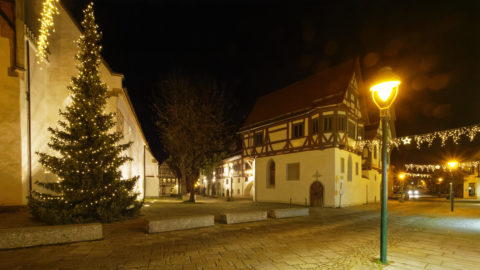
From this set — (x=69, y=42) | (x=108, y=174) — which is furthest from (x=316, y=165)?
(x=69, y=42)

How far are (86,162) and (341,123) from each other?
18.6 m

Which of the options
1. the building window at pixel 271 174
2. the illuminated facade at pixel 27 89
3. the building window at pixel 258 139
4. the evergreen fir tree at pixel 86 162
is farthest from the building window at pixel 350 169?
the illuminated facade at pixel 27 89

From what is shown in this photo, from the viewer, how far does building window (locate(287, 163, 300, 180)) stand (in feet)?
77.9

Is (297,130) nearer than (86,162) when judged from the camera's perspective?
No

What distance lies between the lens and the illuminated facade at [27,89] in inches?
490

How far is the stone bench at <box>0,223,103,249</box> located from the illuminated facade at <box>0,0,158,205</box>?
23.9 ft

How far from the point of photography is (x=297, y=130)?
78.9ft

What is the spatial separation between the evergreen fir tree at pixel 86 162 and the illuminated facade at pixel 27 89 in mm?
2830

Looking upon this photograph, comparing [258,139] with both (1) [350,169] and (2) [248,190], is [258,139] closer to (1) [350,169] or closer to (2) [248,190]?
(1) [350,169]

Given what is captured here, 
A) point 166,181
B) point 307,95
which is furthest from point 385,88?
point 166,181

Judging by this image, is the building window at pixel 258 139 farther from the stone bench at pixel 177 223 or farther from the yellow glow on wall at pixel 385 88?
the yellow glow on wall at pixel 385 88

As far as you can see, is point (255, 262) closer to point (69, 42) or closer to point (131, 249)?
point (131, 249)

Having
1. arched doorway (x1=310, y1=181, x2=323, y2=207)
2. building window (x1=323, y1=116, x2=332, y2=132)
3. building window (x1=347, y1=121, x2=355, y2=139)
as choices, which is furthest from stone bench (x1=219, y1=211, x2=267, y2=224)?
building window (x1=347, y1=121, x2=355, y2=139)

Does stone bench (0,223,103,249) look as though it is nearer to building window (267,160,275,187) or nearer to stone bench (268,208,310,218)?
stone bench (268,208,310,218)
